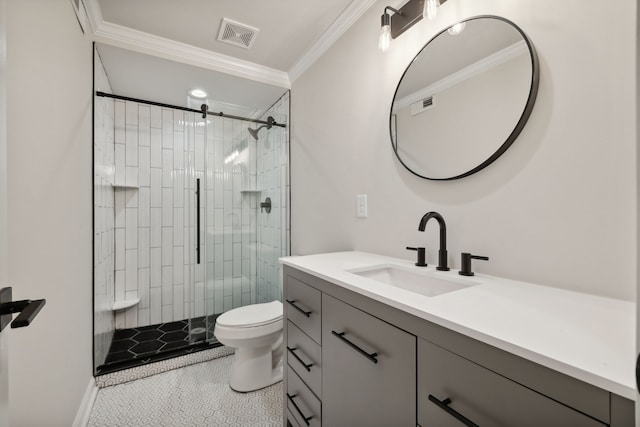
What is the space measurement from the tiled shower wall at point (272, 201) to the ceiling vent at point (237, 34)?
0.65m

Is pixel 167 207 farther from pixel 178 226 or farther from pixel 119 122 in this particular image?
pixel 119 122

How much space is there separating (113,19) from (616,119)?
2.67 m

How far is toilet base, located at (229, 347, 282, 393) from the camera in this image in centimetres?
187

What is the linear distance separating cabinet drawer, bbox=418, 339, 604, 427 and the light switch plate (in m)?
1.01

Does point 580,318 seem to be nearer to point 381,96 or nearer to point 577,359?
Answer: point 577,359

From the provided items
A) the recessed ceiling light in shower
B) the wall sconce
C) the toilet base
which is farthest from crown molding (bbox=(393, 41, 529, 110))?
the recessed ceiling light in shower

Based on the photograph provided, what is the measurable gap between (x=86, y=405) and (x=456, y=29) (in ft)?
9.17

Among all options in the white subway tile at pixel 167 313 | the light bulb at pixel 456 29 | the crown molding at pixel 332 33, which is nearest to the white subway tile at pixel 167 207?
the white subway tile at pixel 167 313

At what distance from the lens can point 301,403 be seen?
4.22 ft

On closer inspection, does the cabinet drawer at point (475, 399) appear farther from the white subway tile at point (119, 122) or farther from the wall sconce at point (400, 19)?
the white subway tile at point (119, 122)

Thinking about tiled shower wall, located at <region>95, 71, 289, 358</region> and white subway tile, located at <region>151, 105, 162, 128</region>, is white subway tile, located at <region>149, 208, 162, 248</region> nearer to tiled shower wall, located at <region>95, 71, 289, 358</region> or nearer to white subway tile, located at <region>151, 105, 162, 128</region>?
tiled shower wall, located at <region>95, 71, 289, 358</region>

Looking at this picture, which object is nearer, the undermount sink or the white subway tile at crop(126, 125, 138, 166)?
the undermount sink

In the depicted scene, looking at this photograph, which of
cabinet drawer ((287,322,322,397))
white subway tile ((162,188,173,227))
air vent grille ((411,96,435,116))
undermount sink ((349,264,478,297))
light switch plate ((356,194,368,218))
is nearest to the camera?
undermount sink ((349,264,478,297))

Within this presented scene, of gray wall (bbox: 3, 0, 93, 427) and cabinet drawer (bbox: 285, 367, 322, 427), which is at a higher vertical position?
gray wall (bbox: 3, 0, 93, 427)
